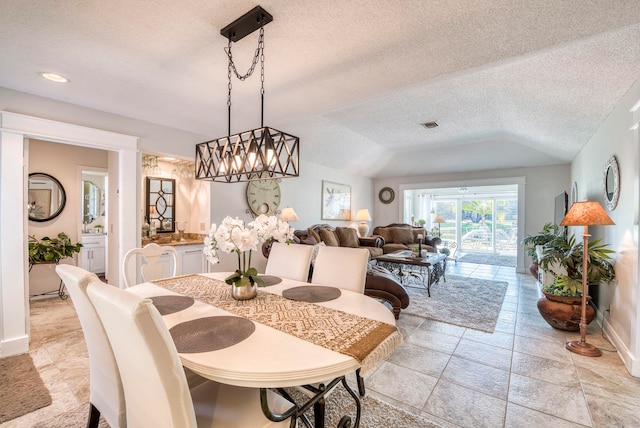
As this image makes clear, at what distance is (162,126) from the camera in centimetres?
359

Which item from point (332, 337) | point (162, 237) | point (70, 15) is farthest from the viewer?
point (162, 237)

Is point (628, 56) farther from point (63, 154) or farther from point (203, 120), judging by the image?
point (63, 154)

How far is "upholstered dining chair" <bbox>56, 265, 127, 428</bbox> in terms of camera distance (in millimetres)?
1228

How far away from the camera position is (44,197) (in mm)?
4324

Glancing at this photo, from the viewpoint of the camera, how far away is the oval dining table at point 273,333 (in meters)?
1.00

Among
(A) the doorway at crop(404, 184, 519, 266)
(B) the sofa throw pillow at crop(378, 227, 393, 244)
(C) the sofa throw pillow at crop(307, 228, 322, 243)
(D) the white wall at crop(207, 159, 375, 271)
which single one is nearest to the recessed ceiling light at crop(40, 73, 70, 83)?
(D) the white wall at crop(207, 159, 375, 271)

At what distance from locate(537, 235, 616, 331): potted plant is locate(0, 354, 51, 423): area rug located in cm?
450

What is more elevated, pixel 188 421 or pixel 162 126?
pixel 162 126

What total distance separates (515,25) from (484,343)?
2668 mm

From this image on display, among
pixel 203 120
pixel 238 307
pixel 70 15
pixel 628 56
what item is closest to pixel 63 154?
pixel 203 120

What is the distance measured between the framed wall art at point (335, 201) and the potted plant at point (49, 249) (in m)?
4.55

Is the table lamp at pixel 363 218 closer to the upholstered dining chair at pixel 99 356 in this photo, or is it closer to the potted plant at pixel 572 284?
the potted plant at pixel 572 284

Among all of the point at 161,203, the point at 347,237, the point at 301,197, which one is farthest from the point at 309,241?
the point at 161,203

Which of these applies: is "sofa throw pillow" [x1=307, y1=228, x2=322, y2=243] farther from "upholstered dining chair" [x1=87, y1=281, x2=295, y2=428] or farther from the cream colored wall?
"upholstered dining chair" [x1=87, y1=281, x2=295, y2=428]
